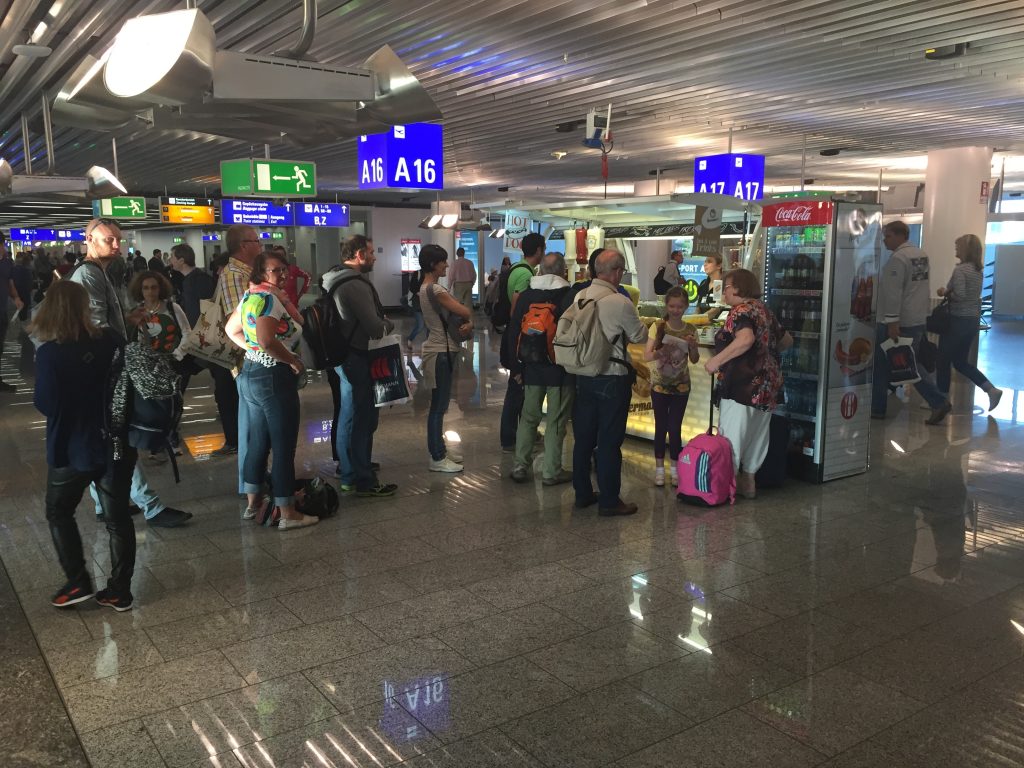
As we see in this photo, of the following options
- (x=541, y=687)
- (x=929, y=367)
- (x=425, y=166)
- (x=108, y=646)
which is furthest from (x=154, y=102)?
(x=929, y=367)

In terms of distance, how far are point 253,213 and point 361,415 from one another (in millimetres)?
14513

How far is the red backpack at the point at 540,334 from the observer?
18.5 ft

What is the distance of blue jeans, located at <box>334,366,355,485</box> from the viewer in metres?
5.62

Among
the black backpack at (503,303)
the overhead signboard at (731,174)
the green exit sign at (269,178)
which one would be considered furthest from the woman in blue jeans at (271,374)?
the overhead signboard at (731,174)

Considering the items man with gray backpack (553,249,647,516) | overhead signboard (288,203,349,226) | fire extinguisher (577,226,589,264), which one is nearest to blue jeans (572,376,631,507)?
man with gray backpack (553,249,647,516)

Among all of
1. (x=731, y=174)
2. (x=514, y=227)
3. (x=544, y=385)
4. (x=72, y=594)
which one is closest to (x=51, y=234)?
(x=514, y=227)

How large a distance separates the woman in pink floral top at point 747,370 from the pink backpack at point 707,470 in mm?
170

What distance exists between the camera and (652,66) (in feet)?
25.2

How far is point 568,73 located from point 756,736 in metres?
6.64

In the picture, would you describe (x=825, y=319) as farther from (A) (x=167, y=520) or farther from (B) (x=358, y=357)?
(A) (x=167, y=520)

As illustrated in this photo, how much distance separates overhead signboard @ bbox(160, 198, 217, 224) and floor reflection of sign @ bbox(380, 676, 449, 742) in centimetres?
1837

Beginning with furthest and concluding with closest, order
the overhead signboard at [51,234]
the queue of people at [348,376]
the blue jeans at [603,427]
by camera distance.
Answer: the overhead signboard at [51,234], the blue jeans at [603,427], the queue of people at [348,376]

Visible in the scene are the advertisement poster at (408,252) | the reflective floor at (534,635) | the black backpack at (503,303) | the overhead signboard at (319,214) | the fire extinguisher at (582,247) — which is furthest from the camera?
the advertisement poster at (408,252)

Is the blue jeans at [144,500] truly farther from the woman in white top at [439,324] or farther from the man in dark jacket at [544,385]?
the man in dark jacket at [544,385]
